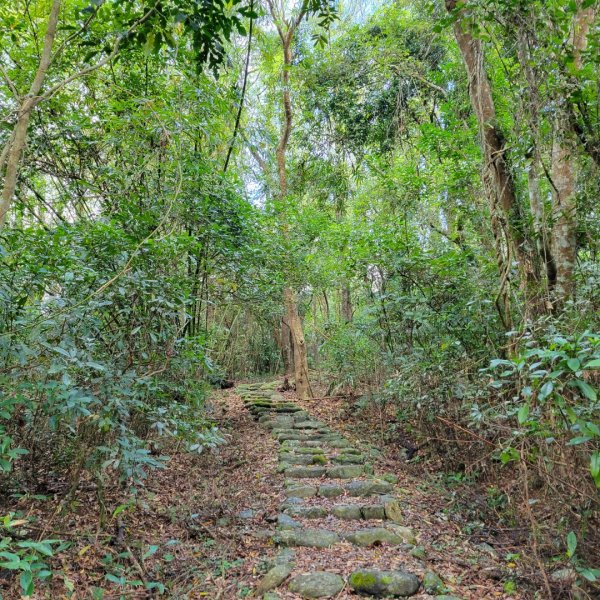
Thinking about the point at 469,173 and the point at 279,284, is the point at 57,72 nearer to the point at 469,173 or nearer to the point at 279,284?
the point at 279,284

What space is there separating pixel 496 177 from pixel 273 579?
3.61 m

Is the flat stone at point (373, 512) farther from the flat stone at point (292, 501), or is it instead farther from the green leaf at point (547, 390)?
the green leaf at point (547, 390)

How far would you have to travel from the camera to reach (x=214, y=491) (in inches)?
160

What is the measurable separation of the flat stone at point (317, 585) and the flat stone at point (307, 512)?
2.92 feet

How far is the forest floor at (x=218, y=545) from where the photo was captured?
2559 mm

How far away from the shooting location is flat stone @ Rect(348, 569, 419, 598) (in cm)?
249

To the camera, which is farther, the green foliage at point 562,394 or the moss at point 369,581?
the moss at point 369,581

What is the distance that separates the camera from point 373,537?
3113 mm

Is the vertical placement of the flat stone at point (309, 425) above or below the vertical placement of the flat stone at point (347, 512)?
above

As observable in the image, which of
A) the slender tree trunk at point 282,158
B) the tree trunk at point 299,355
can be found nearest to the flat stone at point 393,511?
the slender tree trunk at point 282,158

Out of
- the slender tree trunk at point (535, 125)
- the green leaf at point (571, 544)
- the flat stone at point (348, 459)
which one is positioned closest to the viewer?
the green leaf at point (571, 544)

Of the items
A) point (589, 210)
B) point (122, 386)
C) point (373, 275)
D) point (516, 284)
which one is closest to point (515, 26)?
point (589, 210)

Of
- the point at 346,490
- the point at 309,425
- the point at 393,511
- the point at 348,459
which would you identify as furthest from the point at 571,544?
the point at 309,425

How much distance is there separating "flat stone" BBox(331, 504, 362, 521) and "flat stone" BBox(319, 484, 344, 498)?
369 mm
